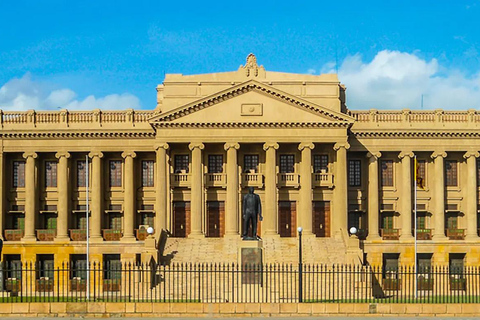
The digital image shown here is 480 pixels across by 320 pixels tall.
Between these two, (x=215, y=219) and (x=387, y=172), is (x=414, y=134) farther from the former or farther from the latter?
(x=215, y=219)

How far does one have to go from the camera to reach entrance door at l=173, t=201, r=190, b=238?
64.6 metres

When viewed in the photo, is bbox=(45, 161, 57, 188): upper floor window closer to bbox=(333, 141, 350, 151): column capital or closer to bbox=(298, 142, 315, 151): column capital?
bbox=(298, 142, 315, 151): column capital

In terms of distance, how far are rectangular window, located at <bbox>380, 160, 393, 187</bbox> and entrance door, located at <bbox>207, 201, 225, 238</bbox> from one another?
13.1m

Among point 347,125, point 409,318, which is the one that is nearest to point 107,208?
point 347,125

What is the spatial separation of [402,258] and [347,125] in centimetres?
1073

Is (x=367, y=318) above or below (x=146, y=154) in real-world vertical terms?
below

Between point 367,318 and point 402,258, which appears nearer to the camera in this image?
point 367,318

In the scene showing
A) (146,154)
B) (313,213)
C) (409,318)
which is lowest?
(409,318)

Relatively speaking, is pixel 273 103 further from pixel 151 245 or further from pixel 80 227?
pixel 80 227

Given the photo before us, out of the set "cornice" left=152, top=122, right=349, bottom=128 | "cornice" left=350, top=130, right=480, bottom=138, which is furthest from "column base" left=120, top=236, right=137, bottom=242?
"cornice" left=350, top=130, right=480, bottom=138

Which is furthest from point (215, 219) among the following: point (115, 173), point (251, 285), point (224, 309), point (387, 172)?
point (224, 309)

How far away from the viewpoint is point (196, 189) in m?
62.7

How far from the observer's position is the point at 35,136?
65.3 m

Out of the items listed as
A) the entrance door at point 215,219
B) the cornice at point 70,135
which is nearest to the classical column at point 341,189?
the entrance door at point 215,219
